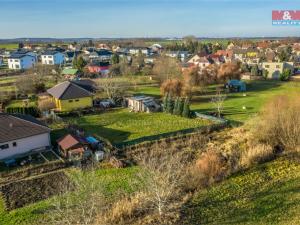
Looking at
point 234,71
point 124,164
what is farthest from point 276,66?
point 124,164

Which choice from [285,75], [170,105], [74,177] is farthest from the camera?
[285,75]

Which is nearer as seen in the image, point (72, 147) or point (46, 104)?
point (72, 147)

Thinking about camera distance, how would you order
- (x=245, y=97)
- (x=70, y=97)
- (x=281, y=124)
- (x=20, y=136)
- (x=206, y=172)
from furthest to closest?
(x=245, y=97) < (x=70, y=97) < (x=20, y=136) < (x=281, y=124) < (x=206, y=172)

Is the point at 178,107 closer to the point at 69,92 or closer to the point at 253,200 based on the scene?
the point at 69,92

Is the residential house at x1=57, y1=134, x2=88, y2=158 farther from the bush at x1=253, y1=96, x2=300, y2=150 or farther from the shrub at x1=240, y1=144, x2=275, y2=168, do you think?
the bush at x1=253, y1=96, x2=300, y2=150

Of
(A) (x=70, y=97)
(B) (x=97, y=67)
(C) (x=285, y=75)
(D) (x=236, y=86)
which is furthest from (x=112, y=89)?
(C) (x=285, y=75)

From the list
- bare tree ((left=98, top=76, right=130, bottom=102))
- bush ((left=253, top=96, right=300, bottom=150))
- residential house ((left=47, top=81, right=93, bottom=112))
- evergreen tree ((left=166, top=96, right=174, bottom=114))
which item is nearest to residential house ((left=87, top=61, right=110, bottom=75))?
bare tree ((left=98, top=76, right=130, bottom=102))

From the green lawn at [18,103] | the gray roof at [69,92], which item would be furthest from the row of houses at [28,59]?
the gray roof at [69,92]

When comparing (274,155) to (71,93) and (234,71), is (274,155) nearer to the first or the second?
(71,93)
